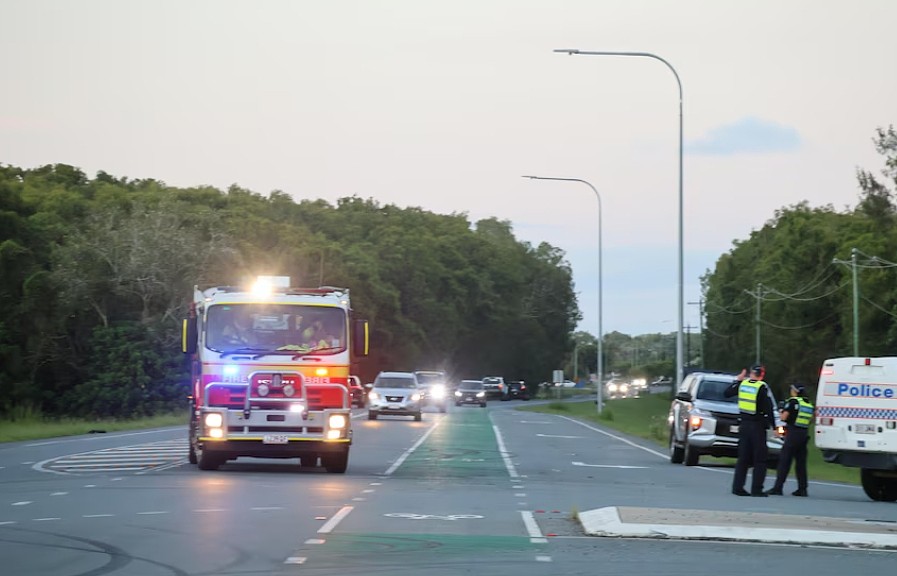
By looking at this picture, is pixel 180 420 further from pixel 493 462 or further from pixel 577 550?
pixel 577 550

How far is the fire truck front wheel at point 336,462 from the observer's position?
84.4 ft

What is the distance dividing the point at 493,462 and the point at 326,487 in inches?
360

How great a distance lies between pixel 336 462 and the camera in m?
25.9

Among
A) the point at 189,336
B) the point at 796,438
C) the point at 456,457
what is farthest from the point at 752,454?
the point at 456,457

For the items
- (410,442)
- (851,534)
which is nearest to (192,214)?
(410,442)

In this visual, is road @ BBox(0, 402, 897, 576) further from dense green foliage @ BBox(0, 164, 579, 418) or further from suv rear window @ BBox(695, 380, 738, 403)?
dense green foliage @ BBox(0, 164, 579, 418)

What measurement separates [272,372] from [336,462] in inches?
78.0

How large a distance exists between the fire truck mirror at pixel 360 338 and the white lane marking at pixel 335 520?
22.1ft

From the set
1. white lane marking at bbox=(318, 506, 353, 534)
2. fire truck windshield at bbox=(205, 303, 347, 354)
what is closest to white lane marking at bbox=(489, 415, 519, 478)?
fire truck windshield at bbox=(205, 303, 347, 354)

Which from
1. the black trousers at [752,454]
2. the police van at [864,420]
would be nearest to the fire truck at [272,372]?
the black trousers at [752,454]

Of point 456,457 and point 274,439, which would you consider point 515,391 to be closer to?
point 456,457

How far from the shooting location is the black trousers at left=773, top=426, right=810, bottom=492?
24.9m

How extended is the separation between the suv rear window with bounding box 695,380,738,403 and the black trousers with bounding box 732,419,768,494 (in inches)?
341

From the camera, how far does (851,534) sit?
16312mm
